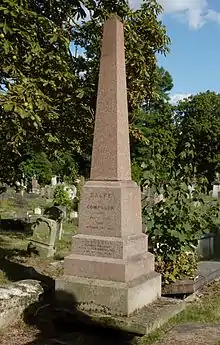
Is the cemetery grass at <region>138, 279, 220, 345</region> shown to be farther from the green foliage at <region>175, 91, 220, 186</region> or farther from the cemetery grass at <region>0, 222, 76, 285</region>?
the green foliage at <region>175, 91, 220, 186</region>

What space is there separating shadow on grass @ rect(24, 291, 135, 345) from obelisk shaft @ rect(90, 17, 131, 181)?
5.19 ft

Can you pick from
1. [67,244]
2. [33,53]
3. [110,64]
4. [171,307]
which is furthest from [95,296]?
[67,244]

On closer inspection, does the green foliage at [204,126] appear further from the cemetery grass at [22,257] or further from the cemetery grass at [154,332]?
the cemetery grass at [154,332]

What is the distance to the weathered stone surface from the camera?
233 inches

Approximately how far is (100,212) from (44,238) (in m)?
6.02

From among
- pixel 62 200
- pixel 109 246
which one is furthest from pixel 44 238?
pixel 62 200

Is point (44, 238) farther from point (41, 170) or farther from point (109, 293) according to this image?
point (41, 170)

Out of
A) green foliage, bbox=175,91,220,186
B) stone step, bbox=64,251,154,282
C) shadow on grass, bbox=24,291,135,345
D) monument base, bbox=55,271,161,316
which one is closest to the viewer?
shadow on grass, bbox=24,291,135,345

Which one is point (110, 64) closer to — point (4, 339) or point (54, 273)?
point (4, 339)

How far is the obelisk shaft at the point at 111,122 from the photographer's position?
6.12 meters

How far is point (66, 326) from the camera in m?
5.87

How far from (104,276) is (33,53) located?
10.5ft

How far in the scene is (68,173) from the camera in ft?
168

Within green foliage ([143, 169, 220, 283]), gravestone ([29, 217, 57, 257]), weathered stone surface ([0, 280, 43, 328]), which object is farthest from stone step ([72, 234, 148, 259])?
gravestone ([29, 217, 57, 257])
